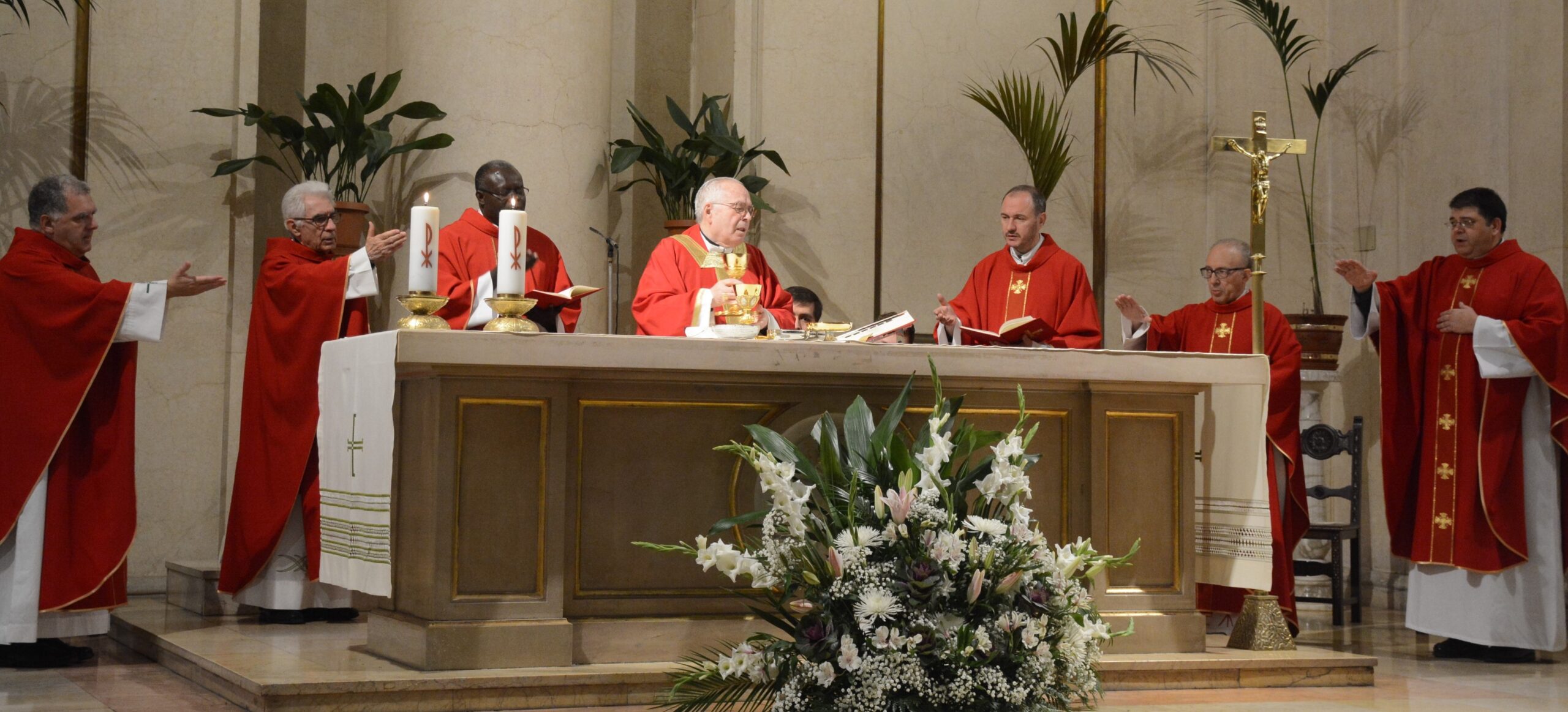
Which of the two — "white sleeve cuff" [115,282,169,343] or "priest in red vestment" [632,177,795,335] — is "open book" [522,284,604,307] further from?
"white sleeve cuff" [115,282,169,343]

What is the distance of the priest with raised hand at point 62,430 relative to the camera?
228 inches

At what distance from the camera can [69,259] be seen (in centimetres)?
603

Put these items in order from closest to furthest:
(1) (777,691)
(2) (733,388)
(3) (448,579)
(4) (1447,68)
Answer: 1. (1) (777,691)
2. (3) (448,579)
3. (2) (733,388)
4. (4) (1447,68)

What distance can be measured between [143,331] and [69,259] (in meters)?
0.44

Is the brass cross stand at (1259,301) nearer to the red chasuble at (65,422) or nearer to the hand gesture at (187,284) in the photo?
the hand gesture at (187,284)

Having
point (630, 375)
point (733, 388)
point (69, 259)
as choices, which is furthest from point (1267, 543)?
point (69, 259)

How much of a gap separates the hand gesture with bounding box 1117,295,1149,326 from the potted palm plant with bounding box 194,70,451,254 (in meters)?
3.45

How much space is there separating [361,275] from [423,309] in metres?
1.56

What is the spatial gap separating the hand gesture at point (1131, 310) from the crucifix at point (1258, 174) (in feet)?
2.06

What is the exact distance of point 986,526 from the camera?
12.0ft

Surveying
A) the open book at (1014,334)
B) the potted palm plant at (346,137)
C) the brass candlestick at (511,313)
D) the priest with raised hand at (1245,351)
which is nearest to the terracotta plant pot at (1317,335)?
the priest with raised hand at (1245,351)

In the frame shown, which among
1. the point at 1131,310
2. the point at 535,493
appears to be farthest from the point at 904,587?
the point at 1131,310

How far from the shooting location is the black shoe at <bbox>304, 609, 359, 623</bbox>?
664 centimetres

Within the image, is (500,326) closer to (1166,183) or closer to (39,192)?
(39,192)
